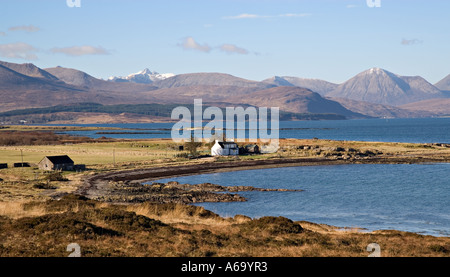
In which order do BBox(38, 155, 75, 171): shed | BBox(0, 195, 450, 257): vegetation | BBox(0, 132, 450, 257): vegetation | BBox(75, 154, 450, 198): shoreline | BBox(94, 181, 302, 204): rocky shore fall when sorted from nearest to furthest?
BBox(0, 195, 450, 257): vegetation → BBox(0, 132, 450, 257): vegetation → BBox(94, 181, 302, 204): rocky shore → BBox(75, 154, 450, 198): shoreline → BBox(38, 155, 75, 171): shed

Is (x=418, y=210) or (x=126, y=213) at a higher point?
(x=126, y=213)

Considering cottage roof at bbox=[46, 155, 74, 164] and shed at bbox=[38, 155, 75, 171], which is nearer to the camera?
shed at bbox=[38, 155, 75, 171]

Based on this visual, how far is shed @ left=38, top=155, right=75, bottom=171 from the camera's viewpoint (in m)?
74.9

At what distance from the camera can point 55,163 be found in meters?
75.8

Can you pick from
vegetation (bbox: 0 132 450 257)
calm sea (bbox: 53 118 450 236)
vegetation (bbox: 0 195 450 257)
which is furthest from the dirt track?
vegetation (bbox: 0 195 450 257)

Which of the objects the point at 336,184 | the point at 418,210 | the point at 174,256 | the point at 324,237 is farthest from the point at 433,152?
the point at 174,256

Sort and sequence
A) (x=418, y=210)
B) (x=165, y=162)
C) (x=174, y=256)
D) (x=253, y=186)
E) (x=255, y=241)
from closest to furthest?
(x=174, y=256)
(x=255, y=241)
(x=418, y=210)
(x=253, y=186)
(x=165, y=162)

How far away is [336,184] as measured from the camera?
69438 mm

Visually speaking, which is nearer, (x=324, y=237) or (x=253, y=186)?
(x=324, y=237)

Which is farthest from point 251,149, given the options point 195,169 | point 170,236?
point 170,236

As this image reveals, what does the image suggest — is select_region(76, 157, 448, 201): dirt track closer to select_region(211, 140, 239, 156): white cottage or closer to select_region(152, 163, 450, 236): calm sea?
select_region(152, 163, 450, 236): calm sea
